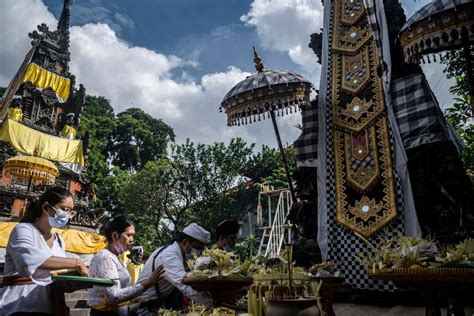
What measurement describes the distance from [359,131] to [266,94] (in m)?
1.58

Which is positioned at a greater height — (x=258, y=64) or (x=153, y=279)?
(x=258, y=64)

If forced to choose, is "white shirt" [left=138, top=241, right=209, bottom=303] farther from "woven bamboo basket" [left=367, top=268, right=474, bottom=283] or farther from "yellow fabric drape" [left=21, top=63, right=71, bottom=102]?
"yellow fabric drape" [left=21, top=63, right=71, bottom=102]

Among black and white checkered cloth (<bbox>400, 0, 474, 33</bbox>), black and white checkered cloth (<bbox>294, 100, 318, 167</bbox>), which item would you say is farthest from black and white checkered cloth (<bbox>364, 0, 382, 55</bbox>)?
black and white checkered cloth (<bbox>400, 0, 474, 33</bbox>)

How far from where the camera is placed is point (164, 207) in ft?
92.4

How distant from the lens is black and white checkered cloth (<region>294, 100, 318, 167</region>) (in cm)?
602

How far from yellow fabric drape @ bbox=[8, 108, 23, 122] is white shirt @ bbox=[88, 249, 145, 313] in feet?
70.3

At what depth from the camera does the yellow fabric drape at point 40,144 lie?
20.2 meters

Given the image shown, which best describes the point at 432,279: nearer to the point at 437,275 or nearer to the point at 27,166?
the point at 437,275

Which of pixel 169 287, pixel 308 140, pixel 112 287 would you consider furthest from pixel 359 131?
pixel 112 287

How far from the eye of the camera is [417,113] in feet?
15.9

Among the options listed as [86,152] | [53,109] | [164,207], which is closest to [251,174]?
[164,207]

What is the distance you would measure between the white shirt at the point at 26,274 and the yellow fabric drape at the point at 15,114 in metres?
21.5

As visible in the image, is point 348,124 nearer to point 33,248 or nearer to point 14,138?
point 33,248

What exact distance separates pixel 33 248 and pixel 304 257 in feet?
12.8
